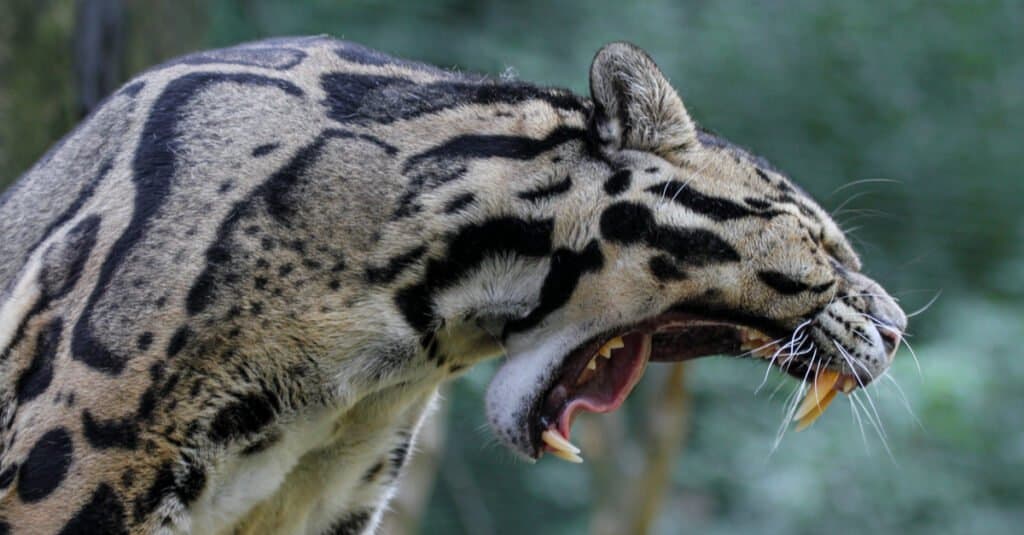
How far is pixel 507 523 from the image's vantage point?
1284 centimetres

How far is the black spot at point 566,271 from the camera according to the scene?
13.3 ft

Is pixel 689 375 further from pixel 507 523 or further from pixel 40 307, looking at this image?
pixel 40 307

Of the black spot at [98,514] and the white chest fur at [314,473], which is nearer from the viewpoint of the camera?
A: the black spot at [98,514]

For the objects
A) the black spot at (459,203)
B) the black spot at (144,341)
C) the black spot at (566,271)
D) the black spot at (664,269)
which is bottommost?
the black spot at (144,341)

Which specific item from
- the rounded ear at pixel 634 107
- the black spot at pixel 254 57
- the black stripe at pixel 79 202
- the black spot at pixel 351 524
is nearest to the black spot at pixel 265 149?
the black spot at pixel 254 57

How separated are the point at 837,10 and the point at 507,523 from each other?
5.31 m

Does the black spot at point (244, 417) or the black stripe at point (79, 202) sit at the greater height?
the black stripe at point (79, 202)

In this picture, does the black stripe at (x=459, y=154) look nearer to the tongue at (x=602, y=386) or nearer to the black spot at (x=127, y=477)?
the tongue at (x=602, y=386)

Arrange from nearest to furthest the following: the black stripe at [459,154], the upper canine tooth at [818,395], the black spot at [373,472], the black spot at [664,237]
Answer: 1. the black spot at [664,237]
2. the black stripe at [459,154]
3. the upper canine tooth at [818,395]
4. the black spot at [373,472]

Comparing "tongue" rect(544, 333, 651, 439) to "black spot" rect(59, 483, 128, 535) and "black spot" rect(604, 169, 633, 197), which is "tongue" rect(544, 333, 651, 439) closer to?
"black spot" rect(604, 169, 633, 197)

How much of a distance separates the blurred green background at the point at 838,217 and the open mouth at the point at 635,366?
4.97 metres

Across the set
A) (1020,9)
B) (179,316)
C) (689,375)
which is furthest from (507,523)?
(179,316)

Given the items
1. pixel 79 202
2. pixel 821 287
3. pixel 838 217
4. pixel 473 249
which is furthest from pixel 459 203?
pixel 838 217

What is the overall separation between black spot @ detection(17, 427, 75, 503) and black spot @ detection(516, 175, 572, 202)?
1402 mm
